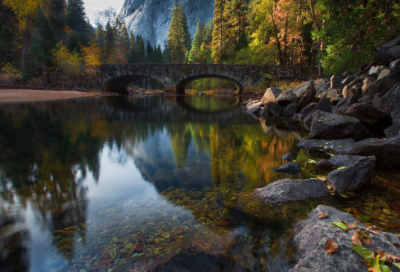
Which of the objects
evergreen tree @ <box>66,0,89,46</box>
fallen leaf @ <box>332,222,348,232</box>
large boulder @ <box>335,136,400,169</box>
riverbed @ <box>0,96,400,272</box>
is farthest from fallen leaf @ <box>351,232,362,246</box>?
evergreen tree @ <box>66,0,89,46</box>

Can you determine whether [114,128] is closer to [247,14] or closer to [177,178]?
[177,178]

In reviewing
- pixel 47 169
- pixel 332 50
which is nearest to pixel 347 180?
pixel 47 169

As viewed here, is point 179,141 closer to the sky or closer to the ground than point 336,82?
closer to the ground

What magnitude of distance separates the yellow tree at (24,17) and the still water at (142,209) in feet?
92.4

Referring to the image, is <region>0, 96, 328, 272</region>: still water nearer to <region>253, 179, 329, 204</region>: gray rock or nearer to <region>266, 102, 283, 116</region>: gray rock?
<region>253, 179, 329, 204</region>: gray rock

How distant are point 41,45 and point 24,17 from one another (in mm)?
3413

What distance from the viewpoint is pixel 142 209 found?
3.53 metres

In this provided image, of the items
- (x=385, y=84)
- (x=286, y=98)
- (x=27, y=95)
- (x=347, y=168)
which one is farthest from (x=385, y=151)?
(x=27, y=95)

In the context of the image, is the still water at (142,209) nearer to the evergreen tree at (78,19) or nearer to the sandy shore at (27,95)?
the sandy shore at (27,95)

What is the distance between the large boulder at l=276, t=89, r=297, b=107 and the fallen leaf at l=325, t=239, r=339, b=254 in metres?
13.0

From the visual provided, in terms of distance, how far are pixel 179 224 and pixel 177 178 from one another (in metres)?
1.69

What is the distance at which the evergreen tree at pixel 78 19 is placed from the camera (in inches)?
1763

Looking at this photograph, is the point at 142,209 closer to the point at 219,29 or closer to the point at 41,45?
the point at 41,45

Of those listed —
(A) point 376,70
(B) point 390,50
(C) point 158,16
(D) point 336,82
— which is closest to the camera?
(B) point 390,50
